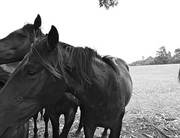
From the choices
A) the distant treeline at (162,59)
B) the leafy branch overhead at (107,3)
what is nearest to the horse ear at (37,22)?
the leafy branch overhead at (107,3)

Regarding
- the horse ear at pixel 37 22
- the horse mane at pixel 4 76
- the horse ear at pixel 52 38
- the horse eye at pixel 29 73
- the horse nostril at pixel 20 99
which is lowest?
the horse nostril at pixel 20 99

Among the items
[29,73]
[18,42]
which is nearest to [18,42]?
[18,42]

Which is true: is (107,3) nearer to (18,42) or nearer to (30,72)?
(18,42)

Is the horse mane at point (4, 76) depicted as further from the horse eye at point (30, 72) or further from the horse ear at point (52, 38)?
the horse ear at point (52, 38)

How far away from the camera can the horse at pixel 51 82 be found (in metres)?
1.63

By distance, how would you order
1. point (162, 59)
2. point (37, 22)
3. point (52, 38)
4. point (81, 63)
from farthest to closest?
point (162, 59)
point (37, 22)
point (81, 63)
point (52, 38)

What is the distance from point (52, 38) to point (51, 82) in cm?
40

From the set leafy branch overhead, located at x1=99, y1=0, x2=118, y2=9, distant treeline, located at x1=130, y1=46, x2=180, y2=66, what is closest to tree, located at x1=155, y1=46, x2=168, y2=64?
distant treeline, located at x1=130, y1=46, x2=180, y2=66

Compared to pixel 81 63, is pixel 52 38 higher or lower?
higher

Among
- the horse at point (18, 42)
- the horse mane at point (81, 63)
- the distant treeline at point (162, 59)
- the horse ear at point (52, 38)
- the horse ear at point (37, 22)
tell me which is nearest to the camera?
the horse ear at point (52, 38)

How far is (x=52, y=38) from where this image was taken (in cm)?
162

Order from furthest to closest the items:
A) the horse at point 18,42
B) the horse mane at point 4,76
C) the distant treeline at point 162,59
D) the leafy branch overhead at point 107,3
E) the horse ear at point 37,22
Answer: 1. the distant treeline at point 162,59
2. the leafy branch overhead at point 107,3
3. the horse ear at point 37,22
4. the horse at point 18,42
5. the horse mane at point 4,76

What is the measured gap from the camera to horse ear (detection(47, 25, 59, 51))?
158 cm

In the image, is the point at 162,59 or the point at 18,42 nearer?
the point at 18,42
